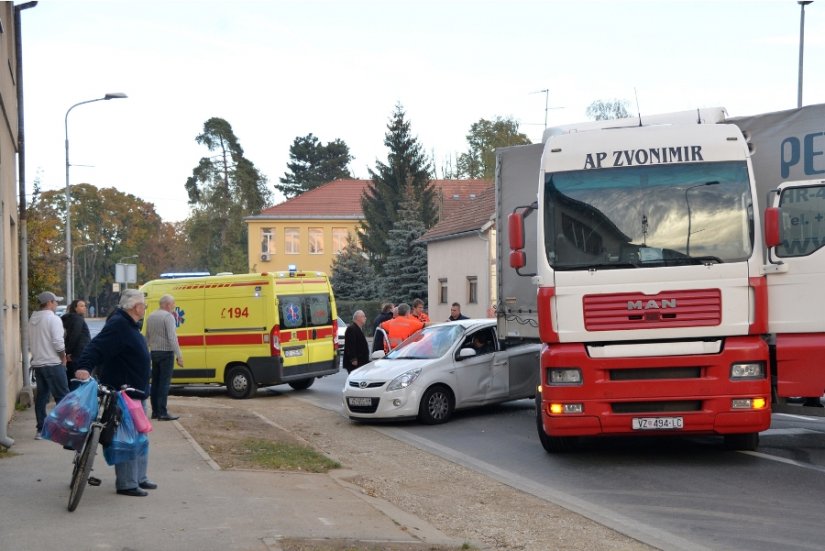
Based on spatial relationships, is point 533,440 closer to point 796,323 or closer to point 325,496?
point 796,323

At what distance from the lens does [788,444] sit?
42.7 ft

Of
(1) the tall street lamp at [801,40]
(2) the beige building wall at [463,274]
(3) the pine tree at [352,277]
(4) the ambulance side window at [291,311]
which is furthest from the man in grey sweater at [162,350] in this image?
(3) the pine tree at [352,277]

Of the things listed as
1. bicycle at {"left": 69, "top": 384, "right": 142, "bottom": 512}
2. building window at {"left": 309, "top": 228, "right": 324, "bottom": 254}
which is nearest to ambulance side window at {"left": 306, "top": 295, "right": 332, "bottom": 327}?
bicycle at {"left": 69, "top": 384, "right": 142, "bottom": 512}

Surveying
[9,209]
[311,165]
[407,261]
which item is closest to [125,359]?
[9,209]

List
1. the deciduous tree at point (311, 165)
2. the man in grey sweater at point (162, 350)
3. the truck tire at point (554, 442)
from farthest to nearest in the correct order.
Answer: the deciduous tree at point (311, 165) < the man in grey sweater at point (162, 350) < the truck tire at point (554, 442)

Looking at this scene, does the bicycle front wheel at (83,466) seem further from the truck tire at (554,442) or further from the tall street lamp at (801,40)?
the tall street lamp at (801,40)

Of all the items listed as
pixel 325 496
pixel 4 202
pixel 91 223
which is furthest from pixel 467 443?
pixel 91 223

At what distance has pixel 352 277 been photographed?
62656mm

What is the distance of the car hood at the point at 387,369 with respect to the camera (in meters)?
15.9

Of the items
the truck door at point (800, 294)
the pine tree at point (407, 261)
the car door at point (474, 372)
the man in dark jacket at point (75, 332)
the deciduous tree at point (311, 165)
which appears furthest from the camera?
the deciduous tree at point (311, 165)

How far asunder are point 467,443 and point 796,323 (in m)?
4.53

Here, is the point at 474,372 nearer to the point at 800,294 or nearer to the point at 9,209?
the point at 800,294

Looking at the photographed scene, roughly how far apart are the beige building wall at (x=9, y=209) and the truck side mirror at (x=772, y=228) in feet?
29.5

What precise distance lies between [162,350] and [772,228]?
909cm
